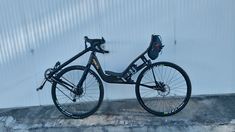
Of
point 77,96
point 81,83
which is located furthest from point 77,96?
point 81,83

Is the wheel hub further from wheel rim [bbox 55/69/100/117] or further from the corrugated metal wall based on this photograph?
wheel rim [bbox 55/69/100/117]

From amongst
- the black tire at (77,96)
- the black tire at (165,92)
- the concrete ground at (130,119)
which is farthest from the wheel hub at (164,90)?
the black tire at (77,96)

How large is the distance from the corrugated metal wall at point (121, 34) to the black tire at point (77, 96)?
247mm

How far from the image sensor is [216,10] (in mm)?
4539

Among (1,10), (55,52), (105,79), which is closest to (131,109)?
(105,79)

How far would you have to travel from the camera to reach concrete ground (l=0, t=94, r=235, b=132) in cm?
432

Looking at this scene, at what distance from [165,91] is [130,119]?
0.66m

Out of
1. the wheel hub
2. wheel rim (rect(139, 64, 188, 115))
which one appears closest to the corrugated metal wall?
wheel rim (rect(139, 64, 188, 115))

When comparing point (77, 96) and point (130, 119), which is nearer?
point (130, 119)

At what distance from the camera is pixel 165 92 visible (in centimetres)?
468

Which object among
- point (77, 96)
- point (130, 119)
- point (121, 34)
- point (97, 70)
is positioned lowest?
point (130, 119)

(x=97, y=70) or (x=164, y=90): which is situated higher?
(x=97, y=70)

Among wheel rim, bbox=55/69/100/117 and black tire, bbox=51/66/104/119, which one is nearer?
black tire, bbox=51/66/104/119

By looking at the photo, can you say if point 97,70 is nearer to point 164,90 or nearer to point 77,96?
point 77,96
